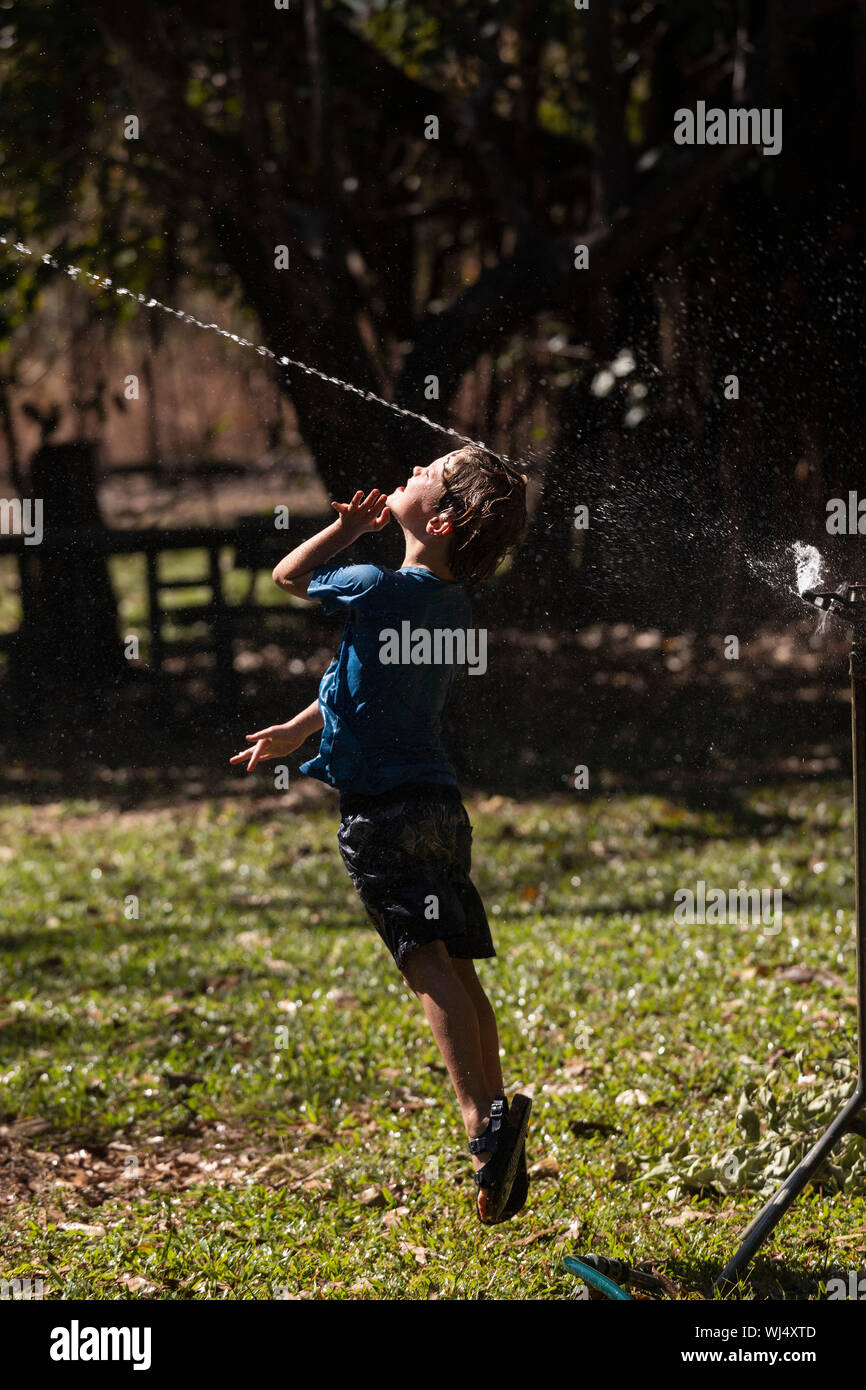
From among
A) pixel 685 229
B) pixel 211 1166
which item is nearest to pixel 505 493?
pixel 211 1166

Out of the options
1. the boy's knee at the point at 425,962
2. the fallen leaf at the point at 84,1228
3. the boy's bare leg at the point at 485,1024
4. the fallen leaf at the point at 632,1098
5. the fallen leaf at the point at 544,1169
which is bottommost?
the fallen leaf at the point at 84,1228

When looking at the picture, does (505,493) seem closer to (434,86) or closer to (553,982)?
(553,982)

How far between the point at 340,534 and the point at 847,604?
108 cm

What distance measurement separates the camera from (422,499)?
3.02 meters

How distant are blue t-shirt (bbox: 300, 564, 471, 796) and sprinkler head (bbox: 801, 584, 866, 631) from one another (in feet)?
2.56

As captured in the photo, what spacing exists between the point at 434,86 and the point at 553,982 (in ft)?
19.8

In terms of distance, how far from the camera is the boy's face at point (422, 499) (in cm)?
301

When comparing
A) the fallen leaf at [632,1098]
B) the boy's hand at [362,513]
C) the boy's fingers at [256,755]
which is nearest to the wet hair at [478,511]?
the boy's hand at [362,513]

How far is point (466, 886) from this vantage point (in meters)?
3.12

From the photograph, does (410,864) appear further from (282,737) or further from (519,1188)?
(519,1188)

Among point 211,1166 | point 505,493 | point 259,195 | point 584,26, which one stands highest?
point 584,26

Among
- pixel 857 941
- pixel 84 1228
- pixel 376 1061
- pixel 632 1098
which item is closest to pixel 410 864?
pixel 857 941

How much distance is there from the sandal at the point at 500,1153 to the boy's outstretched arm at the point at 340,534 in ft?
3.89

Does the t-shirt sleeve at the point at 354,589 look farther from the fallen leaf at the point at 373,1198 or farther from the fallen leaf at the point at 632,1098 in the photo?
the fallen leaf at the point at 632,1098
